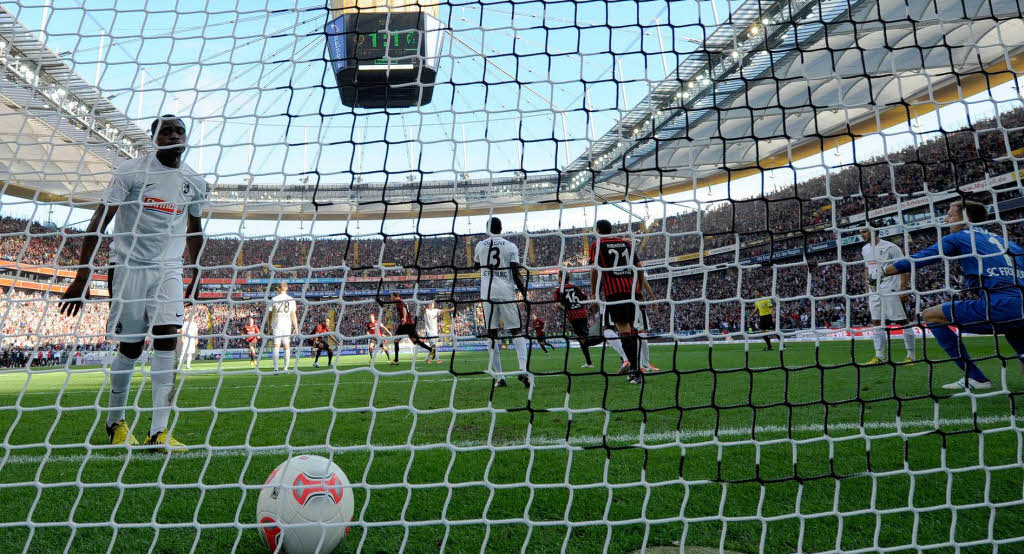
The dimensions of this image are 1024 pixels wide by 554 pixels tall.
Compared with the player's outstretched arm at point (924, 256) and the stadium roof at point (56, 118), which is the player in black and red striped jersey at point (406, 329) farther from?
the player's outstretched arm at point (924, 256)

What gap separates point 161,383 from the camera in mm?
3178

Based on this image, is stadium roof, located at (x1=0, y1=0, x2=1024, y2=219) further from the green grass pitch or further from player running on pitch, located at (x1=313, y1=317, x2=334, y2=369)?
the green grass pitch

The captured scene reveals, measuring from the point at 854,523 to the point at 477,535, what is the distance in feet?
4.36

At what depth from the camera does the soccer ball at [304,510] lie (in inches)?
75.8

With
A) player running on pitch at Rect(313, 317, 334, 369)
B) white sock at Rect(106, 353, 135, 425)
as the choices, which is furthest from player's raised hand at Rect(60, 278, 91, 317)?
player running on pitch at Rect(313, 317, 334, 369)

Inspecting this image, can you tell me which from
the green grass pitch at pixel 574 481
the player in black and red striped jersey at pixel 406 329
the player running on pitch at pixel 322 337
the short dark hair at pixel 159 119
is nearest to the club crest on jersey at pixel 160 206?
the short dark hair at pixel 159 119

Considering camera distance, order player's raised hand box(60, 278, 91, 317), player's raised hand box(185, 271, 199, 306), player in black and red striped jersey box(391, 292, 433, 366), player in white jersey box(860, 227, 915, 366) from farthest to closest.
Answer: player in white jersey box(860, 227, 915, 366)
player's raised hand box(185, 271, 199, 306)
player's raised hand box(60, 278, 91, 317)
player in black and red striped jersey box(391, 292, 433, 366)

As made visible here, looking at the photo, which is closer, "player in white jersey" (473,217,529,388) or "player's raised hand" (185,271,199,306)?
"player's raised hand" (185,271,199,306)

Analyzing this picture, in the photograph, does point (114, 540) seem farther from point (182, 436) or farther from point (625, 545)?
point (182, 436)

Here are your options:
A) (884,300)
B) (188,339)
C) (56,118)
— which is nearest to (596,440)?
(56,118)

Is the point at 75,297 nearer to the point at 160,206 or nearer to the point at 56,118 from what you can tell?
the point at 160,206

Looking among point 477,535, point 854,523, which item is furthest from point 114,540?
point 854,523

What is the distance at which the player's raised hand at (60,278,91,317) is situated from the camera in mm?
2947

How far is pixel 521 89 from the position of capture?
3.18 metres
